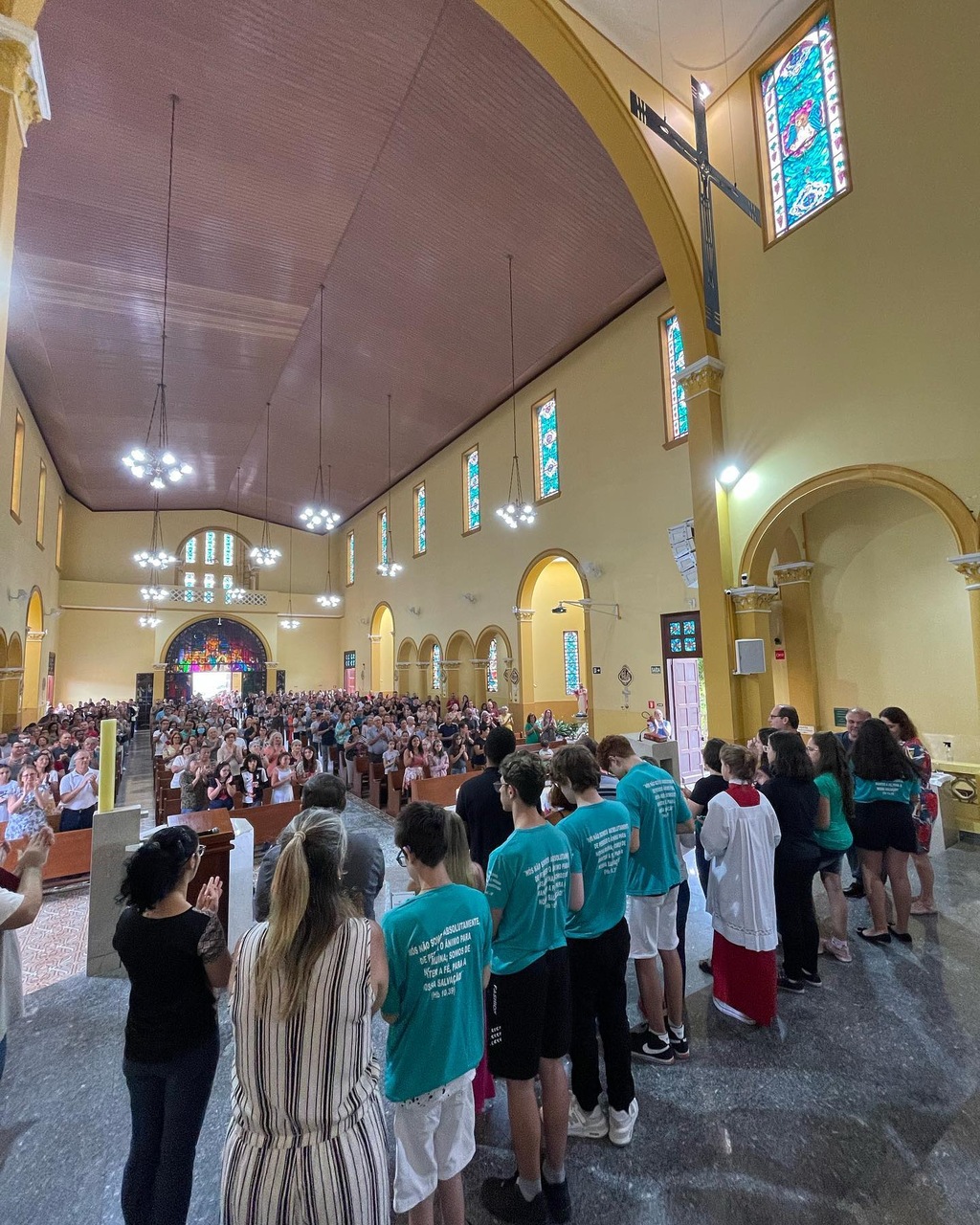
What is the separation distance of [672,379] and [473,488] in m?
6.58

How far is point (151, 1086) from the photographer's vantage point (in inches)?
61.8

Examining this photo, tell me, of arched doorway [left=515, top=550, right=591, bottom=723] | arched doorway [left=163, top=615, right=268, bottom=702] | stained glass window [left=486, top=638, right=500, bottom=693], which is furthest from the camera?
arched doorway [left=163, top=615, right=268, bottom=702]

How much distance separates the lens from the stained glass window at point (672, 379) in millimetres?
9523

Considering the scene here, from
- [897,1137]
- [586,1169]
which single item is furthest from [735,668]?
[586,1169]

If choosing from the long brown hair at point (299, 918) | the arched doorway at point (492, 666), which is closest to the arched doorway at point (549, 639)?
the arched doorway at point (492, 666)

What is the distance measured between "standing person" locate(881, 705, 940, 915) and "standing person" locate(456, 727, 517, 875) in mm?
2686

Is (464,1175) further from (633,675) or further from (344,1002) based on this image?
(633,675)

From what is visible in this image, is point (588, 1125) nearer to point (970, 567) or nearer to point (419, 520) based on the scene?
point (970, 567)

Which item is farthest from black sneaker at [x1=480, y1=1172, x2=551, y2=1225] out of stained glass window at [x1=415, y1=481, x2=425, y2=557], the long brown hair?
stained glass window at [x1=415, y1=481, x2=425, y2=557]

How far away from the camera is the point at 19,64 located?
131 inches

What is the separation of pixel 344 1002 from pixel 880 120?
28.2ft

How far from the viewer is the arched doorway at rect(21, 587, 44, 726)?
47.5ft

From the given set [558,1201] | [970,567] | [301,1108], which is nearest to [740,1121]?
[558,1201]

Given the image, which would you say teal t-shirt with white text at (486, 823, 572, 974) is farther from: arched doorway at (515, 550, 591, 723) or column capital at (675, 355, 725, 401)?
arched doorway at (515, 550, 591, 723)
